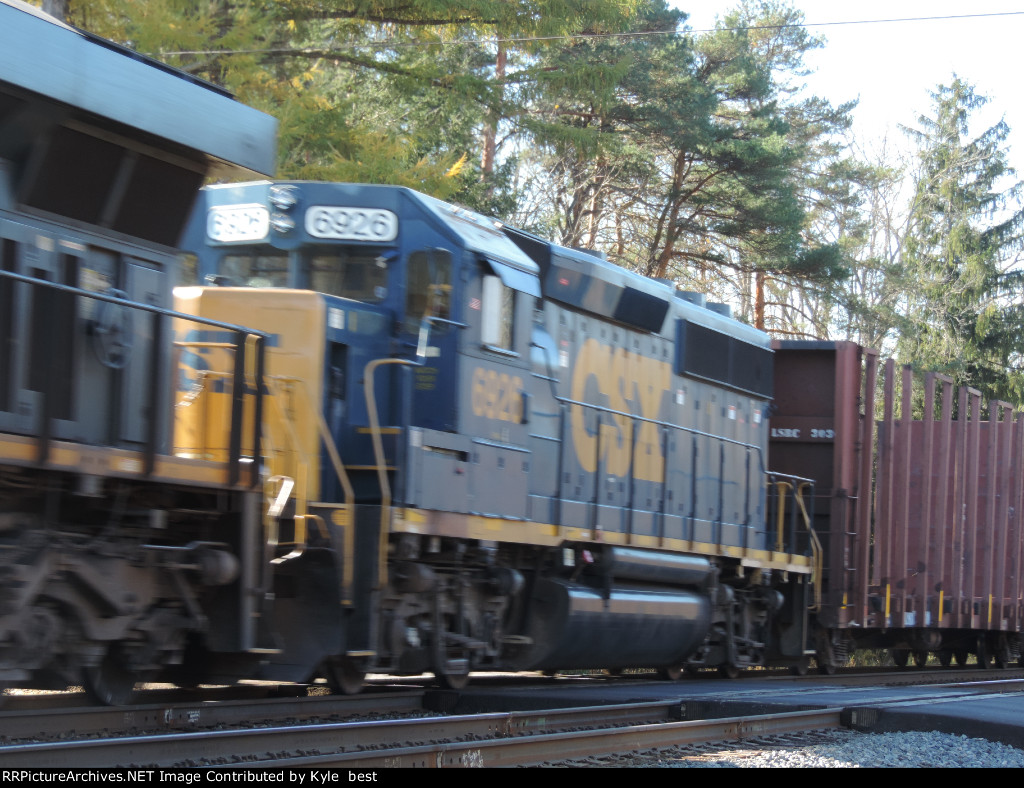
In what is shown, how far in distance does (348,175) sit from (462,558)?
710cm

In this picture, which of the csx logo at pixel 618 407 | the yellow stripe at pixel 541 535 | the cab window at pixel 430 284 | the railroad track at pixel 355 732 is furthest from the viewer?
the csx logo at pixel 618 407

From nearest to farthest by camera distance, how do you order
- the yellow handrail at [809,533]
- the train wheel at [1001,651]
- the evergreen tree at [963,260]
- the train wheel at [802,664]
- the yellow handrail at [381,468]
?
the yellow handrail at [381,468], the yellow handrail at [809,533], the train wheel at [802,664], the train wheel at [1001,651], the evergreen tree at [963,260]

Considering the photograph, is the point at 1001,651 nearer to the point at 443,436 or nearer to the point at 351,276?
the point at 443,436

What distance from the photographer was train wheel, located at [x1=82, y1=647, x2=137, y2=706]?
6484mm

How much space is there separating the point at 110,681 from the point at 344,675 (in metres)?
2.05

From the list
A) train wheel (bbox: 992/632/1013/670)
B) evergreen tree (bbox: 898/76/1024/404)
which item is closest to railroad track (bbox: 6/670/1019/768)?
train wheel (bbox: 992/632/1013/670)

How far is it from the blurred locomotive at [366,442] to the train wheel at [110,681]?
2 centimetres

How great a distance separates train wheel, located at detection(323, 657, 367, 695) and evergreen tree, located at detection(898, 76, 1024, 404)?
2601 centimetres

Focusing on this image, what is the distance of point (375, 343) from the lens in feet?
28.1

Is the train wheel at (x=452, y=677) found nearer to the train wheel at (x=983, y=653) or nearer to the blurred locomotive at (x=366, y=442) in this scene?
the blurred locomotive at (x=366, y=442)

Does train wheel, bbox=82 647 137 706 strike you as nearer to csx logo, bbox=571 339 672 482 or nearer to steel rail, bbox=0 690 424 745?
steel rail, bbox=0 690 424 745

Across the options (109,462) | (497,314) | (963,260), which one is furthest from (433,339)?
(963,260)

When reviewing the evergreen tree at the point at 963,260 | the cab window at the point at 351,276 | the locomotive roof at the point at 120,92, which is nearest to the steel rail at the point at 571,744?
the locomotive roof at the point at 120,92

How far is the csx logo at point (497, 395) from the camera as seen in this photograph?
8.85m
